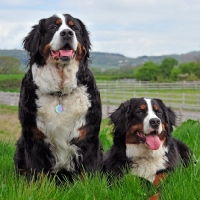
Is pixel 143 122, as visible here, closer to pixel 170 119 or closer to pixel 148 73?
pixel 170 119

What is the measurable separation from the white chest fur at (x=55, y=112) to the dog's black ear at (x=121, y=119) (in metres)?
0.63

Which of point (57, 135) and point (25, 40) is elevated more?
point (25, 40)

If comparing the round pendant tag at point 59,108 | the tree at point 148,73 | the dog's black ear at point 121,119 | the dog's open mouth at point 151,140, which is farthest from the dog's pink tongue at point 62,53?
the tree at point 148,73

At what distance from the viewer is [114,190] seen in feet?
14.1

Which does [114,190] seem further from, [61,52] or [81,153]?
[61,52]

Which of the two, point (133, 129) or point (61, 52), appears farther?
point (133, 129)

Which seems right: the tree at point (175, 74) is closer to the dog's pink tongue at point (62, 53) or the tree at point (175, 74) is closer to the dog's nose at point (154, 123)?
the dog's nose at point (154, 123)

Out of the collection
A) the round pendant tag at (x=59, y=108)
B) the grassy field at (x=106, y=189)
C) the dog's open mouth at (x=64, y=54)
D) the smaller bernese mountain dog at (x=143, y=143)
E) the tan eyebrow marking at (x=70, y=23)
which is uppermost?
the tan eyebrow marking at (x=70, y=23)

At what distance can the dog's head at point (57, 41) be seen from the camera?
463 centimetres

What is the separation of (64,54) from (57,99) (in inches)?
21.8

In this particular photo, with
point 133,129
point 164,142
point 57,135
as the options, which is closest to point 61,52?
point 57,135

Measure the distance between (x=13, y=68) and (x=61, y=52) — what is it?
30.4m

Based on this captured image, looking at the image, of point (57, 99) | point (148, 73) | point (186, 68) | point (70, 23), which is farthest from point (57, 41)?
point (186, 68)

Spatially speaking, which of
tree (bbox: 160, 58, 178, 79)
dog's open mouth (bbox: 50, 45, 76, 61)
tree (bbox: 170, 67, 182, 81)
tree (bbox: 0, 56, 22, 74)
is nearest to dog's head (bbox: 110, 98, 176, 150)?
dog's open mouth (bbox: 50, 45, 76, 61)
